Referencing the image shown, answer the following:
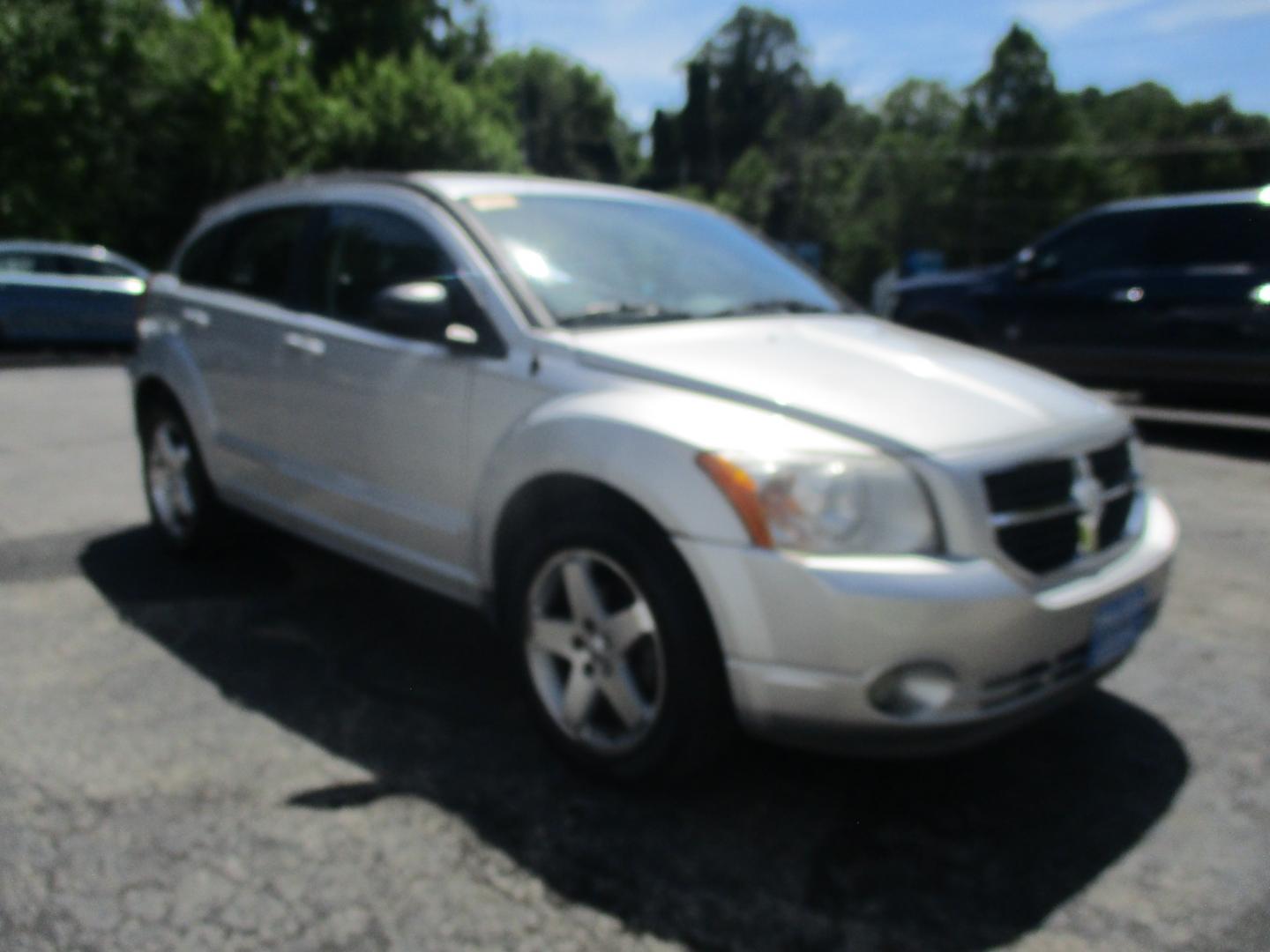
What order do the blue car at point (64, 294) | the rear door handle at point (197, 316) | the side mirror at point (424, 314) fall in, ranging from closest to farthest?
the side mirror at point (424, 314) < the rear door handle at point (197, 316) < the blue car at point (64, 294)

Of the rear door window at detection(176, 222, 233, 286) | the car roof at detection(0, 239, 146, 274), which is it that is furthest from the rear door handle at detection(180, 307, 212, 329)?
the car roof at detection(0, 239, 146, 274)

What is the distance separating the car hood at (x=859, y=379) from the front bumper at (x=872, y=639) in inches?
13.7

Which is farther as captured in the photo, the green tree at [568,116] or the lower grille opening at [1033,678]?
the green tree at [568,116]

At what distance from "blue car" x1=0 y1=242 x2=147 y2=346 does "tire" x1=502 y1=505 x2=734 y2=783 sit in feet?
45.9

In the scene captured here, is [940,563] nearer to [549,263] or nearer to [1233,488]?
[549,263]

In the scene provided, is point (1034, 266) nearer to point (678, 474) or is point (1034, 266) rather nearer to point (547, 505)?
point (547, 505)

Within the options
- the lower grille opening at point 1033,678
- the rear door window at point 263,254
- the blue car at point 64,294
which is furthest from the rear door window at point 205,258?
the blue car at point 64,294

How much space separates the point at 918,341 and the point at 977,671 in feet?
4.63

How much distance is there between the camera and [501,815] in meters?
2.92

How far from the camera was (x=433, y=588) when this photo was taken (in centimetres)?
372

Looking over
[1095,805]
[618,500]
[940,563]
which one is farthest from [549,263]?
[1095,805]

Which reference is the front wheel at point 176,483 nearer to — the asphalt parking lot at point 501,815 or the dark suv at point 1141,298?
the asphalt parking lot at point 501,815

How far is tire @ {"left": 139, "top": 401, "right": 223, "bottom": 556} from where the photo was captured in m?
5.03

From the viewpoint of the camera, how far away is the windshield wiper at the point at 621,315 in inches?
135
